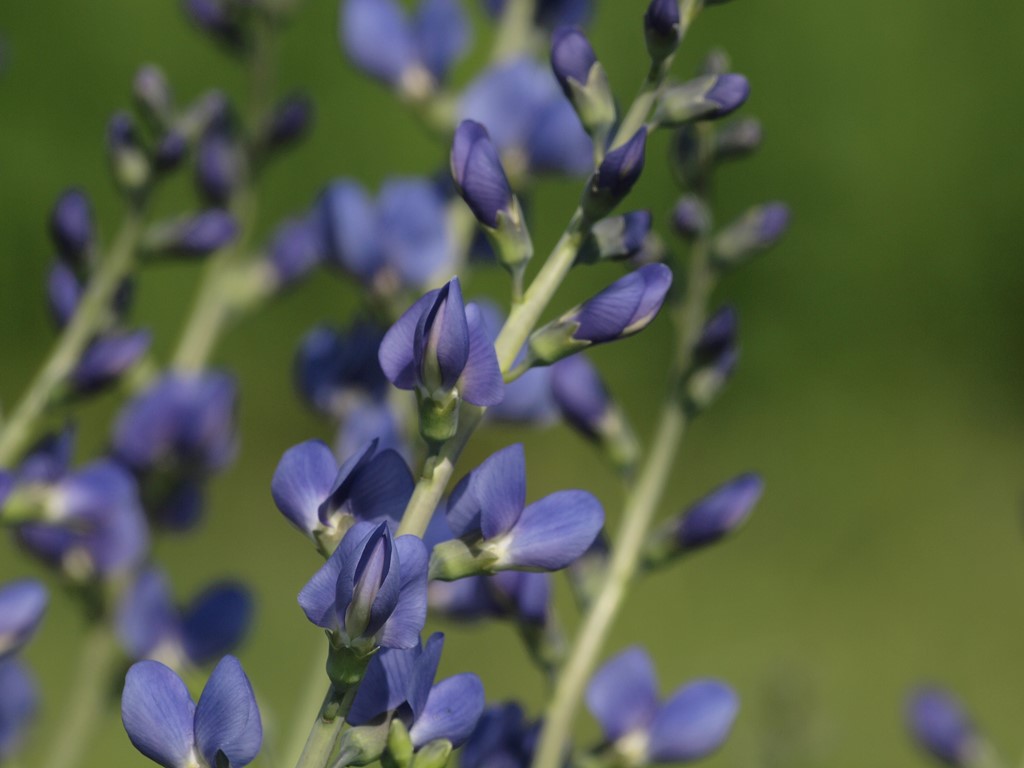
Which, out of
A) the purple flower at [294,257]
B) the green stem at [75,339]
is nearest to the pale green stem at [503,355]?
the green stem at [75,339]

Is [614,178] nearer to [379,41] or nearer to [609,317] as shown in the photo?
[609,317]

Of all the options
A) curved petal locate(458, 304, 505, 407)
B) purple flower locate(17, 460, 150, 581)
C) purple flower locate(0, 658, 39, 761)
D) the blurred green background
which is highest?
curved petal locate(458, 304, 505, 407)

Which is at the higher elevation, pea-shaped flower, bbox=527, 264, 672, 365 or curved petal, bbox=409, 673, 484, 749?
pea-shaped flower, bbox=527, 264, 672, 365

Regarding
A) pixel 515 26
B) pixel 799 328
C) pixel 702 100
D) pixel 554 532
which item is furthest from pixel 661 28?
pixel 799 328

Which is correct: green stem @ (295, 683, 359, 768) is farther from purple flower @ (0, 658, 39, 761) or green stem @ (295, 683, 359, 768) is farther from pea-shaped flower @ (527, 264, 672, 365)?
purple flower @ (0, 658, 39, 761)

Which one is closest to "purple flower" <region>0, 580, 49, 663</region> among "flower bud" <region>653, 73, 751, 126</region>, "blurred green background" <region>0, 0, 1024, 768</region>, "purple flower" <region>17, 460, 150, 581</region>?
"purple flower" <region>17, 460, 150, 581</region>

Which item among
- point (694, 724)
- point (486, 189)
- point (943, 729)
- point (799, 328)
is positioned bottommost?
point (799, 328)

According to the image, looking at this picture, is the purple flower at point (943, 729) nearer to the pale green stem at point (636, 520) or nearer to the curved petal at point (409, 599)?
the pale green stem at point (636, 520)
